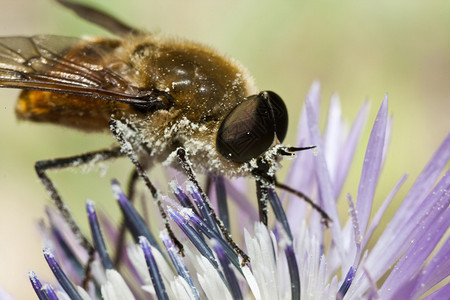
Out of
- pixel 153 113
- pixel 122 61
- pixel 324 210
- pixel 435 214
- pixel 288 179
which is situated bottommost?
pixel 435 214

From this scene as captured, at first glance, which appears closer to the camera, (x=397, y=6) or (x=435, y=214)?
(x=435, y=214)

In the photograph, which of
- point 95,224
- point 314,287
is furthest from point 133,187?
point 314,287

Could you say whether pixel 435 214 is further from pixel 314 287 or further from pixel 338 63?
pixel 338 63

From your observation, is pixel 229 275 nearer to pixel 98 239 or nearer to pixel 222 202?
pixel 222 202

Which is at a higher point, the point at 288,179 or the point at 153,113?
the point at 153,113

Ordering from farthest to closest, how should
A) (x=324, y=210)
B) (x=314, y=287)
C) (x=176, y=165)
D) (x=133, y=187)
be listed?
(x=133, y=187) → (x=324, y=210) → (x=176, y=165) → (x=314, y=287)

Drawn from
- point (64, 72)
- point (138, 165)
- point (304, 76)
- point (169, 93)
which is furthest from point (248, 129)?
point (304, 76)
